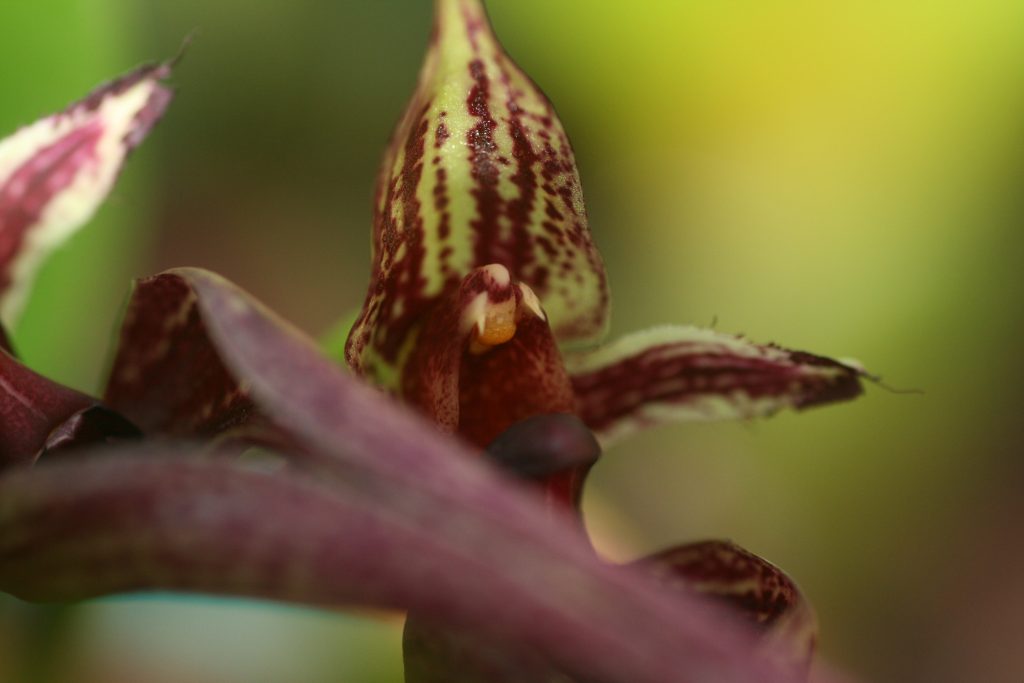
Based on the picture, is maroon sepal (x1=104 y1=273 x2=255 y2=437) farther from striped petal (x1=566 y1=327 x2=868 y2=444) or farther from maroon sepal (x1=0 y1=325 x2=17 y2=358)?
striped petal (x1=566 y1=327 x2=868 y2=444)

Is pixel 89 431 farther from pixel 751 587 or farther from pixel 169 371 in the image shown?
pixel 751 587

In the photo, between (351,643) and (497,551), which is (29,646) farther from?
(497,551)

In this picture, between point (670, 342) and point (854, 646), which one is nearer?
point (670, 342)

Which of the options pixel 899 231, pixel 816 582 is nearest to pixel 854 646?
pixel 816 582

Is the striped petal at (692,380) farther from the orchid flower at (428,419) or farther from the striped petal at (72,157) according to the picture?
the striped petal at (72,157)

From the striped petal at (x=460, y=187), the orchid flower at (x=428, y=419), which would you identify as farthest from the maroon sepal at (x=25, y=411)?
the striped petal at (x=460, y=187)
